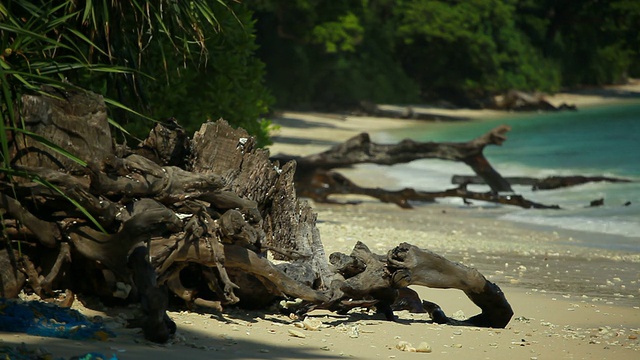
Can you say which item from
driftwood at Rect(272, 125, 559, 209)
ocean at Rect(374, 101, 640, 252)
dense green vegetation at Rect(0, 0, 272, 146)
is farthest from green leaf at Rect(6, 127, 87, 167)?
driftwood at Rect(272, 125, 559, 209)

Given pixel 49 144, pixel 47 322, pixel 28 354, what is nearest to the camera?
pixel 28 354

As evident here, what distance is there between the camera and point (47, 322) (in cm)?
554

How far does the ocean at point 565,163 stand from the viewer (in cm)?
1617

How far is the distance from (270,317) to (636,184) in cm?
1604

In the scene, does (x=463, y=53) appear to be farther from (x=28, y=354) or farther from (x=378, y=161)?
(x=28, y=354)

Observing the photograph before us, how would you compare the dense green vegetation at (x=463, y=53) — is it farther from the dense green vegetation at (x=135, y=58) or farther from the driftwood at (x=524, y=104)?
the dense green vegetation at (x=135, y=58)

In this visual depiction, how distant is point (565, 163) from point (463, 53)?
32.4 metres

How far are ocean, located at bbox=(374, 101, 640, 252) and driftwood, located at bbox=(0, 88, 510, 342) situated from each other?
22.6 feet

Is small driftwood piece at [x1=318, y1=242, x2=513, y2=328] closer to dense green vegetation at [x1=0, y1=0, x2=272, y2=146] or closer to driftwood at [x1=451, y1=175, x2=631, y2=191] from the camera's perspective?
dense green vegetation at [x1=0, y1=0, x2=272, y2=146]

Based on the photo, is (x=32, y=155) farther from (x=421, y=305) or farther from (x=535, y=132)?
(x=535, y=132)

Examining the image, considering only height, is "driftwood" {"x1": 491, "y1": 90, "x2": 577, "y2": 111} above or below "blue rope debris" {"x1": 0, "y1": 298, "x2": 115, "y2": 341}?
above

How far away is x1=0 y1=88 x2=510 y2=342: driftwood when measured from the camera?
19.4 ft

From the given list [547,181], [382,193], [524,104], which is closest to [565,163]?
[547,181]

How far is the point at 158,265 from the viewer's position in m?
6.12
